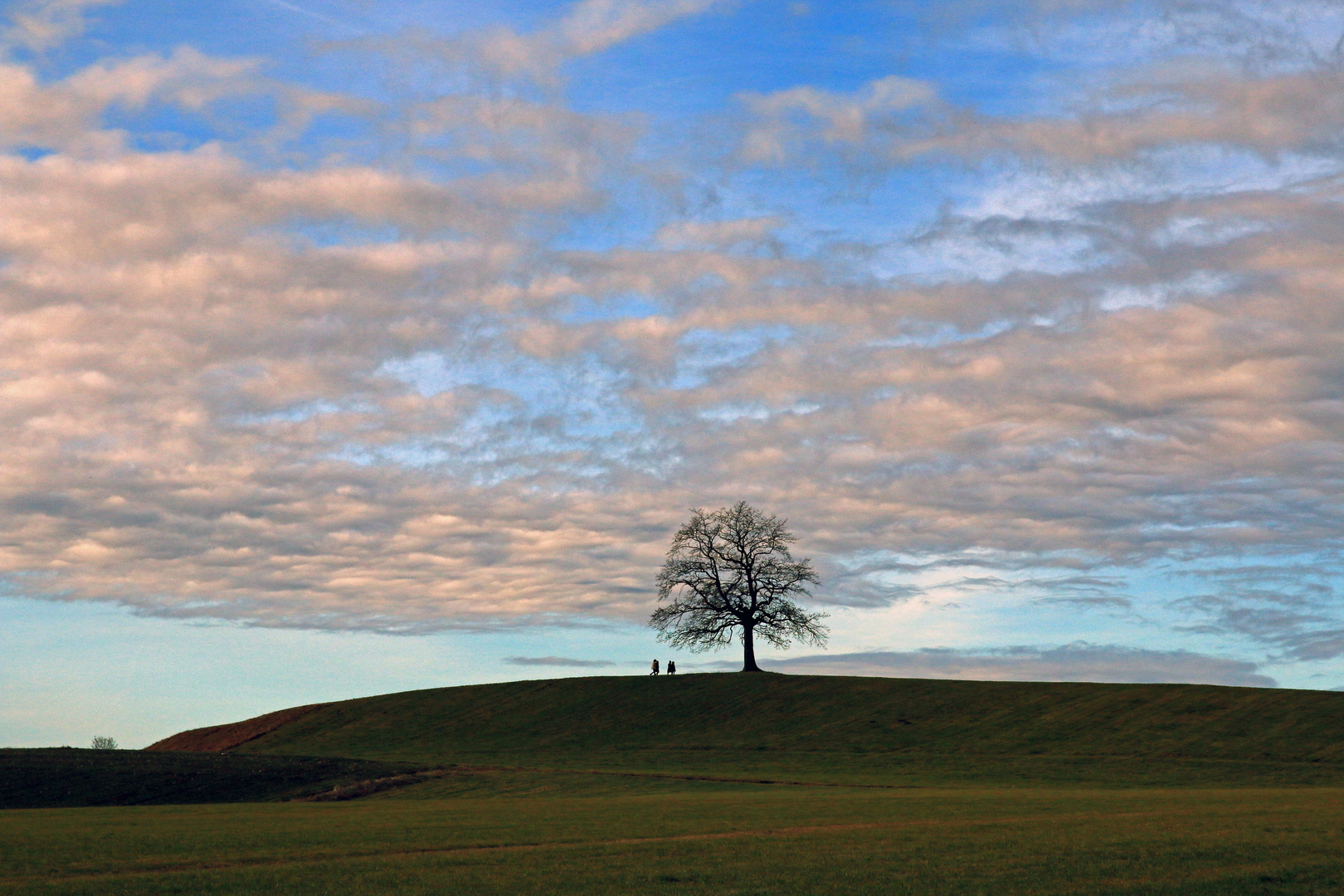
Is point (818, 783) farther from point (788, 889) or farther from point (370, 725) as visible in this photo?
point (370, 725)

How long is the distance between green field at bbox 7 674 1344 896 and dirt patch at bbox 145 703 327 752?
124 centimetres

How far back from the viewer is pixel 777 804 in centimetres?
4416

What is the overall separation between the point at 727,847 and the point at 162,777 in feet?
145

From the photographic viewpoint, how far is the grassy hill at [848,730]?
63469mm

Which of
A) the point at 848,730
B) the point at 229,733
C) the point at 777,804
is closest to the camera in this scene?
the point at 777,804

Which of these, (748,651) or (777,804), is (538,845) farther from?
(748,651)

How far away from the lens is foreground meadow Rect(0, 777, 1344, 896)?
80.4 ft

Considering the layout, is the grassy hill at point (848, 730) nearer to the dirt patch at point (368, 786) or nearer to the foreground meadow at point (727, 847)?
the dirt patch at point (368, 786)

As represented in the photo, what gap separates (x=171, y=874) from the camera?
2706cm

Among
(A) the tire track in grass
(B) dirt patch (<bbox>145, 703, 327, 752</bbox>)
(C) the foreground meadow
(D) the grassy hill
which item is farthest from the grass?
(A) the tire track in grass

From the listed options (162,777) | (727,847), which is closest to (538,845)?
(727,847)

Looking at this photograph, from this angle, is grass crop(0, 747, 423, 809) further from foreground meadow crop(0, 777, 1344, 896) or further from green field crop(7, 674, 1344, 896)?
foreground meadow crop(0, 777, 1344, 896)

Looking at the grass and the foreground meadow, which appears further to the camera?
the grass

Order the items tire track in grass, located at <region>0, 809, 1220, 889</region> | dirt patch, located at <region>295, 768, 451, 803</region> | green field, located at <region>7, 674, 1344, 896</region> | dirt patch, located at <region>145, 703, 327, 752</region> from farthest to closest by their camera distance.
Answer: dirt patch, located at <region>145, 703, 327, 752</region> < dirt patch, located at <region>295, 768, 451, 803</region> < tire track in grass, located at <region>0, 809, 1220, 889</region> < green field, located at <region>7, 674, 1344, 896</region>
